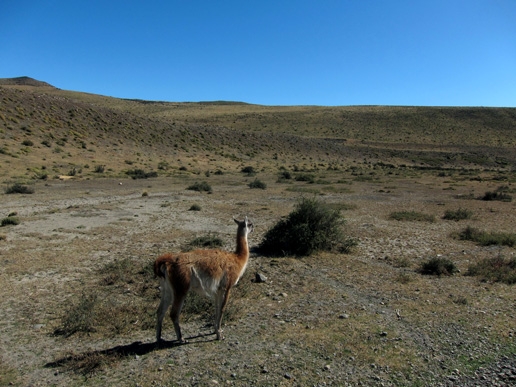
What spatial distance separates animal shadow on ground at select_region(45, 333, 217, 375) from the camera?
518cm

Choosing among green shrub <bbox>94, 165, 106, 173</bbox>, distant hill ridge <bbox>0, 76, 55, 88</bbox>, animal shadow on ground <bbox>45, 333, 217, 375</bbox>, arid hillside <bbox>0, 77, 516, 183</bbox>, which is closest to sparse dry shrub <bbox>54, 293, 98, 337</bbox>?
animal shadow on ground <bbox>45, 333, 217, 375</bbox>

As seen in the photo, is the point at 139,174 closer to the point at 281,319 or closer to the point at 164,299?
the point at 281,319

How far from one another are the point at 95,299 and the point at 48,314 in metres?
0.83

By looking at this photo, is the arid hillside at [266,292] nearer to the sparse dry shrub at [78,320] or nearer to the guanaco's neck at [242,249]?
the sparse dry shrub at [78,320]

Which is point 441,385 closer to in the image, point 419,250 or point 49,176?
point 419,250

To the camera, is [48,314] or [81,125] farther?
[81,125]

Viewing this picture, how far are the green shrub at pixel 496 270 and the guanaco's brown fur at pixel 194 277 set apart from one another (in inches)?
252

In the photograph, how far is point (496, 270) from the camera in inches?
376

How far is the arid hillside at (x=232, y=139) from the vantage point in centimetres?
4197

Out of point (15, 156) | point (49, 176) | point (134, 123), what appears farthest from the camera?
point (134, 123)

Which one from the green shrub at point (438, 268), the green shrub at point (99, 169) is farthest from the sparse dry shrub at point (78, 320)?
the green shrub at point (99, 169)

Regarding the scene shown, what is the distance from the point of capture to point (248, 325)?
21.6 feet

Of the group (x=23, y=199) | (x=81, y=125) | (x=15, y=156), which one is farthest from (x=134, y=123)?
(x=23, y=199)

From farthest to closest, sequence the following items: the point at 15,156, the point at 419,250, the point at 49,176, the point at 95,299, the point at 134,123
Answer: the point at 134,123
the point at 15,156
the point at 49,176
the point at 419,250
the point at 95,299
